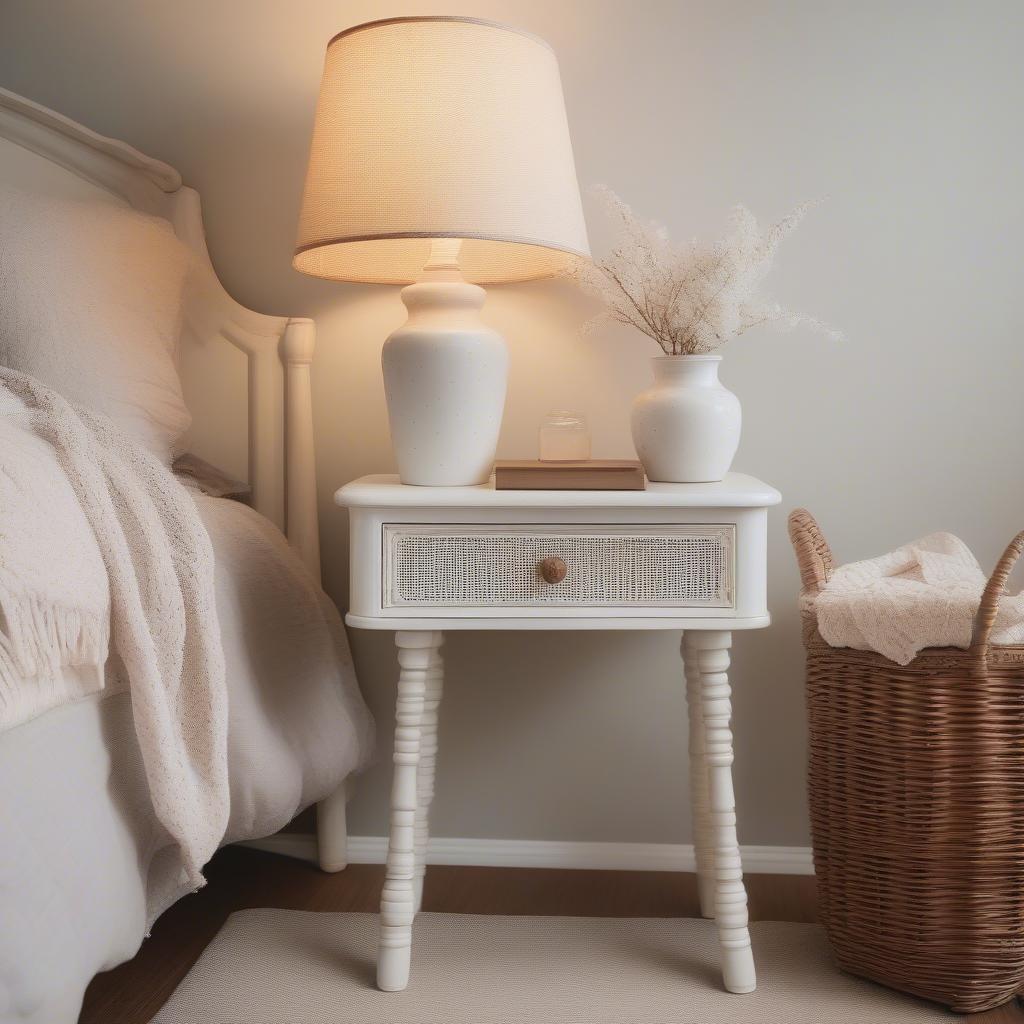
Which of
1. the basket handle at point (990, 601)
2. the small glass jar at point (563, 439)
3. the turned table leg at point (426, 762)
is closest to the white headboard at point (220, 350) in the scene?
the turned table leg at point (426, 762)

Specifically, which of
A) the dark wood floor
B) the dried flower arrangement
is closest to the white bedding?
the dark wood floor

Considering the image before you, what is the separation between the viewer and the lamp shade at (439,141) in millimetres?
1402

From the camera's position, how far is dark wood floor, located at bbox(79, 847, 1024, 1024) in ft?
5.25

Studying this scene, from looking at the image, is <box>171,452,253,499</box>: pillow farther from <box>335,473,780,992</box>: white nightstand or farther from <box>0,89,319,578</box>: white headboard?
<box>335,473,780,992</box>: white nightstand

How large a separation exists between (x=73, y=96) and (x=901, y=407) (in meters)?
1.48

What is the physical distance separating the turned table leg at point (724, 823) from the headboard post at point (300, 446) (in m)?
0.72

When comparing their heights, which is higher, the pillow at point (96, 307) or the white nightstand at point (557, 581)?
the pillow at point (96, 307)

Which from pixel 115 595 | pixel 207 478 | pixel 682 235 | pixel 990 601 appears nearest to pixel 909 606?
pixel 990 601

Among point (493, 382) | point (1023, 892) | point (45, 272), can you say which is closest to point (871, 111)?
point (493, 382)

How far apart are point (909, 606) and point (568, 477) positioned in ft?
1.43

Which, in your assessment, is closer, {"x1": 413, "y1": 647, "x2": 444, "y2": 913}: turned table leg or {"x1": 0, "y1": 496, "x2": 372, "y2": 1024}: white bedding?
{"x1": 0, "y1": 496, "x2": 372, "y2": 1024}: white bedding

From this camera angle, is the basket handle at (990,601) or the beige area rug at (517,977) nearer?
the basket handle at (990,601)

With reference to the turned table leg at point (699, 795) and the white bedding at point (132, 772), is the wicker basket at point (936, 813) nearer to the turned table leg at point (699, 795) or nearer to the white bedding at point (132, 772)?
the turned table leg at point (699, 795)

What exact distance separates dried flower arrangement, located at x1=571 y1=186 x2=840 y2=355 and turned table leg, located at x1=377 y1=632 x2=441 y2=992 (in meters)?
0.54
